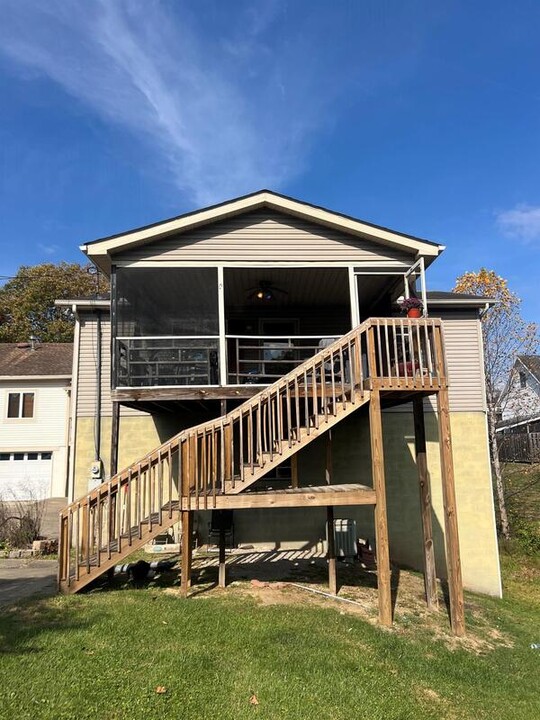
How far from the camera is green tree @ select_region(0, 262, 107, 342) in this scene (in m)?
31.2

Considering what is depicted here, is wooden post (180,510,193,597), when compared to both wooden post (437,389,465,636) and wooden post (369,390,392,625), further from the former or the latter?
wooden post (437,389,465,636)

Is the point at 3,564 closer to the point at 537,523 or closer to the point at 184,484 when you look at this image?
the point at 184,484

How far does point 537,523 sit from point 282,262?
38.4 ft

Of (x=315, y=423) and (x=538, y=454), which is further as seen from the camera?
(x=538, y=454)

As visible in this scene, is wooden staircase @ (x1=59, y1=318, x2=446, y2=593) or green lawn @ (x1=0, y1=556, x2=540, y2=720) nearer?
green lawn @ (x1=0, y1=556, x2=540, y2=720)

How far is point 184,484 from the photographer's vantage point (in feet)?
20.9

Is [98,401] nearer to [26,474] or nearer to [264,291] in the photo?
[264,291]

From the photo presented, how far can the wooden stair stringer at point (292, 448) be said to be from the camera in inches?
255

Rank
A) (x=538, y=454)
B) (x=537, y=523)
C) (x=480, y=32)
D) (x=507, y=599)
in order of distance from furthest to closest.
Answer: (x=538, y=454), (x=537, y=523), (x=480, y=32), (x=507, y=599)

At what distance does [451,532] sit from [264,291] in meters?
5.91

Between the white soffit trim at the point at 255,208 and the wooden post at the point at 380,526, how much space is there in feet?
11.6

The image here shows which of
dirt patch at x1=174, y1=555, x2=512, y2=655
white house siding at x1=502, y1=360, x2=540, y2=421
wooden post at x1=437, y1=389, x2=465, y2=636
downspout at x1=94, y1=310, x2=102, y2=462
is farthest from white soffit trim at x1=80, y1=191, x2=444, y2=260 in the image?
white house siding at x1=502, y1=360, x2=540, y2=421

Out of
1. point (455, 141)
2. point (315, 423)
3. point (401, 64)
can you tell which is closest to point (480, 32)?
point (401, 64)

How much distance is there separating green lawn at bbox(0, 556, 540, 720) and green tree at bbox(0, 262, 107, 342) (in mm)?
28404
